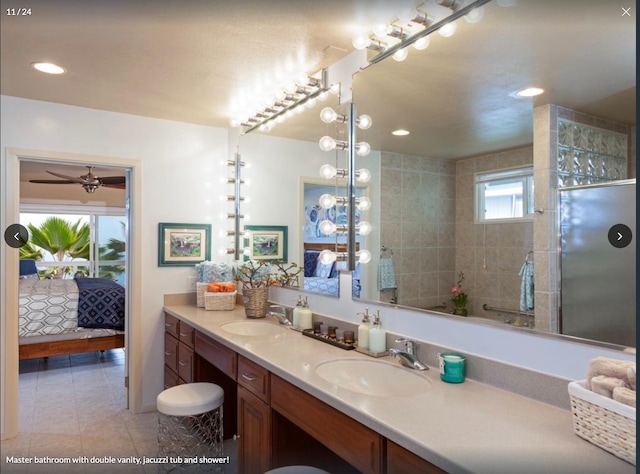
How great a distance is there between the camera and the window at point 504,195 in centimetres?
103

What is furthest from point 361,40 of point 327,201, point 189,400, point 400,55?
point 189,400

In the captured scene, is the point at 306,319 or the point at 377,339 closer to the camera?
the point at 377,339

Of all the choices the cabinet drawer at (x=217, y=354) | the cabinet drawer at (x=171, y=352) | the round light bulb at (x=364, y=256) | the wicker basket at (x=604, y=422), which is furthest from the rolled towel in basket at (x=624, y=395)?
the cabinet drawer at (x=171, y=352)

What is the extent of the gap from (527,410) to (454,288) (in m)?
0.37

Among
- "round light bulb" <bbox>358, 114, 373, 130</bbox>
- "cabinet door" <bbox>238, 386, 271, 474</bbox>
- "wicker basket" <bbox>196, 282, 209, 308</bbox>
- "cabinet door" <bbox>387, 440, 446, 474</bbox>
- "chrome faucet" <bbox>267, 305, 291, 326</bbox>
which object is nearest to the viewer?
"cabinet door" <bbox>387, 440, 446, 474</bbox>

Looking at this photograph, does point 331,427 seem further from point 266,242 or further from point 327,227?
point 266,242

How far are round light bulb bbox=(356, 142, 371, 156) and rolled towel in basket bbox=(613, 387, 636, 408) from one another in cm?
113

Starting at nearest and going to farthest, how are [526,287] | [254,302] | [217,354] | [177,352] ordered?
[526,287] → [217,354] → [254,302] → [177,352]

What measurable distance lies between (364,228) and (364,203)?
102mm

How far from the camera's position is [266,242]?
242cm

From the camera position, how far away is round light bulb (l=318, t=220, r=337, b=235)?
184cm

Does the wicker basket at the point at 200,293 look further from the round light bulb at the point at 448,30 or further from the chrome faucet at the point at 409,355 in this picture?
the round light bulb at the point at 448,30

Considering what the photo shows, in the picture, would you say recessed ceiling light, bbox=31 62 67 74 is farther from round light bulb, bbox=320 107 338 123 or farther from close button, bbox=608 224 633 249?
close button, bbox=608 224 633 249

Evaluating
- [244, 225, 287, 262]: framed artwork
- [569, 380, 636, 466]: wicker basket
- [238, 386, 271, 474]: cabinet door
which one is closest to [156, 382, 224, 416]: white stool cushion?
[238, 386, 271, 474]: cabinet door
